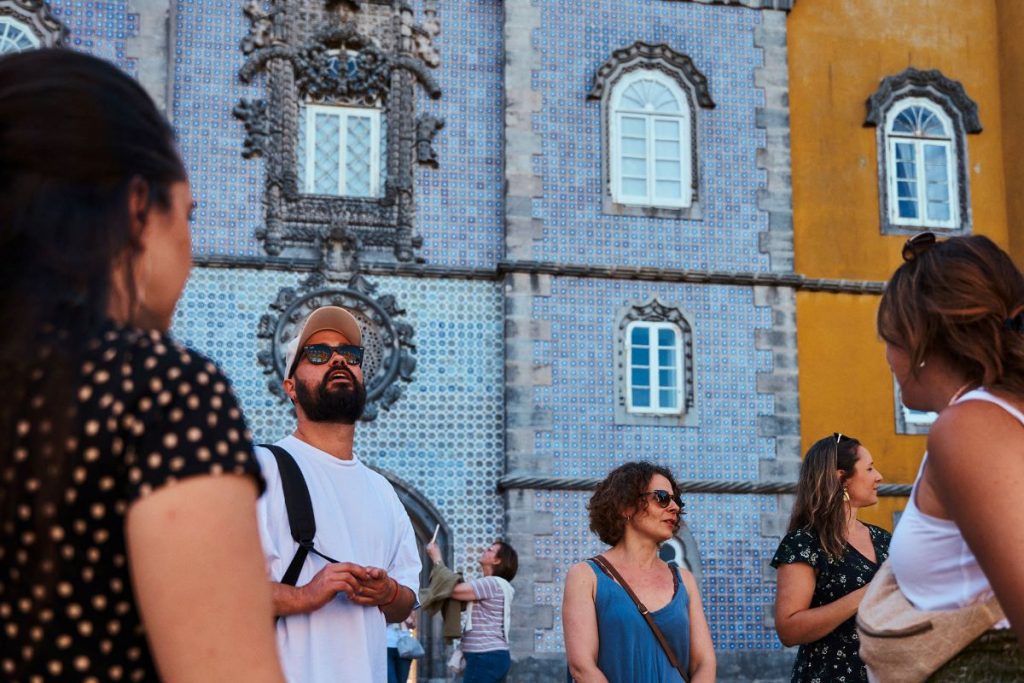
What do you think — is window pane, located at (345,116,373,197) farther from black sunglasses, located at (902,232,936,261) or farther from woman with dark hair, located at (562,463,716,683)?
black sunglasses, located at (902,232,936,261)

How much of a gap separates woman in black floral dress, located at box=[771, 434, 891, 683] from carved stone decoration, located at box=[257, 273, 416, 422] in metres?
10.4

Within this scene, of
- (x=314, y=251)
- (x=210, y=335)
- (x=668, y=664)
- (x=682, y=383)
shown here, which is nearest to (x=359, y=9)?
(x=314, y=251)

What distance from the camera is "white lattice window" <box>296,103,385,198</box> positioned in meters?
15.8

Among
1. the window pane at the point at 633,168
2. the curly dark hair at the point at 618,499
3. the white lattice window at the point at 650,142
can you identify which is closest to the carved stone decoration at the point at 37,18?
the white lattice window at the point at 650,142

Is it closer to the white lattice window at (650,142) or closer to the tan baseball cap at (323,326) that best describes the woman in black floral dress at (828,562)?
the tan baseball cap at (323,326)

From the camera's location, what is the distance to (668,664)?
4910 millimetres

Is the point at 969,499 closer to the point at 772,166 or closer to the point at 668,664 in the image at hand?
the point at 668,664

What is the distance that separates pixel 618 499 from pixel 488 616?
502 cm

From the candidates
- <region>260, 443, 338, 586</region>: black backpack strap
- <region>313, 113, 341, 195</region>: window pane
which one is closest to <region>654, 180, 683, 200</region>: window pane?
<region>313, 113, 341, 195</region>: window pane

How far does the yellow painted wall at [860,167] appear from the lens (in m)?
16.4

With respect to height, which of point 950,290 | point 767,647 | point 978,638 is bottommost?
point 767,647

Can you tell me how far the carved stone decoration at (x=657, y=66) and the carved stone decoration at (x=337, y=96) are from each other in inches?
78.3

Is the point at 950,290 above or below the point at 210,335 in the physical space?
below

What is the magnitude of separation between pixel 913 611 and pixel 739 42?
15.1 meters
